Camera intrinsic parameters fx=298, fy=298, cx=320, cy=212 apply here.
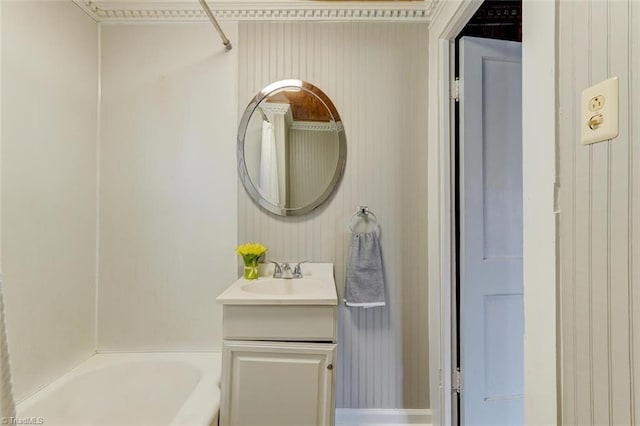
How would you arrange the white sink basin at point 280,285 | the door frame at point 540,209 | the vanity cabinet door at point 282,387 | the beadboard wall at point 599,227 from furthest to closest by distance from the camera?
the white sink basin at point 280,285 < the vanity cabinet door at point 282,387 < the door frame at point 540,209 < the beadboard wall at point 599,227

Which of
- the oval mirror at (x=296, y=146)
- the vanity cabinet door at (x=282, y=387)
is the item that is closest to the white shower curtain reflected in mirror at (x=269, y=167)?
the oval mirror at (x=296, y=146)

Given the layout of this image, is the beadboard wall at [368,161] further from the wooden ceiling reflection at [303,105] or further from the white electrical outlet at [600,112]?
the white electrical outlet at [600,112]

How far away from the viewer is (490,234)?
1475 millimetres

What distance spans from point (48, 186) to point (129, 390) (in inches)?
43.0

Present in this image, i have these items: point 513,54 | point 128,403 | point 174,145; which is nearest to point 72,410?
point 128,403

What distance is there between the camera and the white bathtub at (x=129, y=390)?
4.47 ft

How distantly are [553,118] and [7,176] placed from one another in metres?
1.89

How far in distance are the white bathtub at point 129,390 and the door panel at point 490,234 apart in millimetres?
1241

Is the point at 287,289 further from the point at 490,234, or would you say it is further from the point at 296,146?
the point at 490,234

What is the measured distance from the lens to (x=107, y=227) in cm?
171

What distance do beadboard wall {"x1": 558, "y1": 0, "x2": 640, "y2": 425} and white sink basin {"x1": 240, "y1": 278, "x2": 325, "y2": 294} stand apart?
3.36 feet

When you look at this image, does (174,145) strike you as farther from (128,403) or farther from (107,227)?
(128,403)

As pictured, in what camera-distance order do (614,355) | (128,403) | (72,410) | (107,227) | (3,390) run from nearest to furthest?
(3,390)
(614,355)
(72,410)
(128,403)
(107,227)

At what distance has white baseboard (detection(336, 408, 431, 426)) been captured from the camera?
1.65 metres
